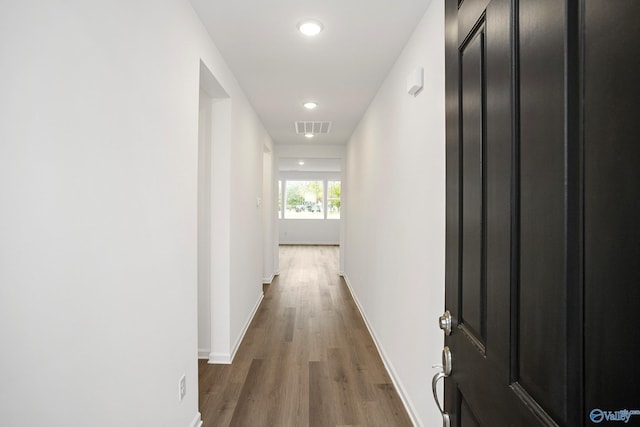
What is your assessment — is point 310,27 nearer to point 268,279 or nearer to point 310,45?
point 310,45

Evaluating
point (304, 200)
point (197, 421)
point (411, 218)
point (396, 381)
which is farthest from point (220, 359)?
point (304, 200)

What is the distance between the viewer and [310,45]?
2414 mm

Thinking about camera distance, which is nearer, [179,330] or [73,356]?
[73,356]

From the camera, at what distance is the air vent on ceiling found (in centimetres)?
482

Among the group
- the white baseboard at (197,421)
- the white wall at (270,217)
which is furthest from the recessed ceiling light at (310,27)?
the white wall at (270,217)

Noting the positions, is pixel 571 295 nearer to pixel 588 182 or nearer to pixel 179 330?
pixel 588 182

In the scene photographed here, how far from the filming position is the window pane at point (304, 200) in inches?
461

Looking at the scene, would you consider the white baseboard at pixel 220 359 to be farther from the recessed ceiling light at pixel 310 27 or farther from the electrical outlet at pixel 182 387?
the recessed ceiling light at pixel 310 27

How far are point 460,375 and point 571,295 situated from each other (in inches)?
20.6

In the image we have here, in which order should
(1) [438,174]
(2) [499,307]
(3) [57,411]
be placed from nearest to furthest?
1. (2) [499,307]
2. (3) [57,411]
3. (1) [438,174]

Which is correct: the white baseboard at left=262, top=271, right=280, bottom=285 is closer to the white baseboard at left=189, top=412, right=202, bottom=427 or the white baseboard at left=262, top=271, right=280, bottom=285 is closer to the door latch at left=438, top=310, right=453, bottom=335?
the white baseboard at left=189, top=412, right=202, bottom=427

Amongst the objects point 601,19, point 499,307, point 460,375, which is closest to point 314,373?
point 460,375

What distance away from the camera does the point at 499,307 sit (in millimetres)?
732

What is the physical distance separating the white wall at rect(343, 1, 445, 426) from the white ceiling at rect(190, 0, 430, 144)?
159 millimetres
